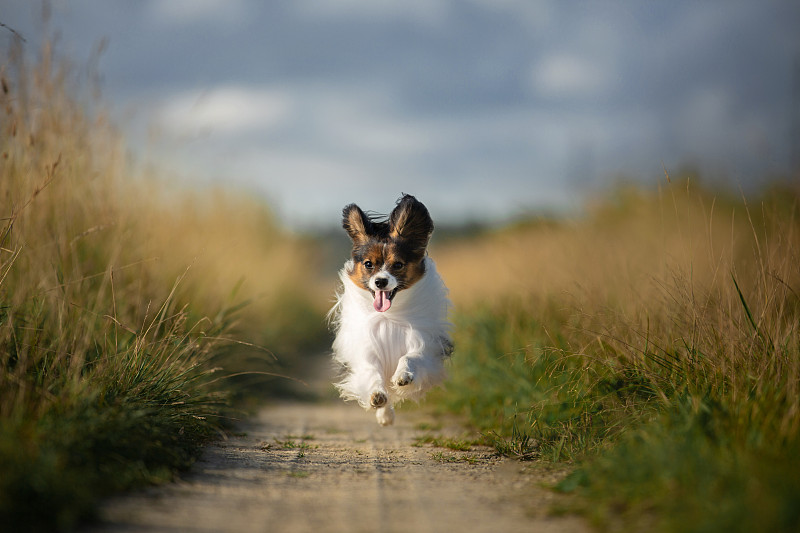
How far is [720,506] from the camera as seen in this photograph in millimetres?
2295

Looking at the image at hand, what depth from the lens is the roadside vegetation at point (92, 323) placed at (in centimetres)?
279

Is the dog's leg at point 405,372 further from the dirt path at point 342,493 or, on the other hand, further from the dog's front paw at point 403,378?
the dirt path at point 342,493

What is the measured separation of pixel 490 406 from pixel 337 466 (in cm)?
199

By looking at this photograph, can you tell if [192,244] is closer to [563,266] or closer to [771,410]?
[563,266]

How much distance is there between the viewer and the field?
102 inches

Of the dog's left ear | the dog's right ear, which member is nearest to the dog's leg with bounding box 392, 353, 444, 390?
the dog's left ear

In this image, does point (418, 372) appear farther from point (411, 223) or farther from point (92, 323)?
point (92, 323)

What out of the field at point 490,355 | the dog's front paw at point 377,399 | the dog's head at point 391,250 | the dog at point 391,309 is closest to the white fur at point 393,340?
the dog at point 391,309

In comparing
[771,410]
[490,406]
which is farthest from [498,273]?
[771,410]

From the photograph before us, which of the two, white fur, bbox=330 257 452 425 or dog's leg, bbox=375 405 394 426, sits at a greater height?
white fur, bbox=330 257 452 425

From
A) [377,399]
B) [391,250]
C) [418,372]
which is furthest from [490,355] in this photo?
[377,399]

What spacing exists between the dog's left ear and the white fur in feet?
0.84

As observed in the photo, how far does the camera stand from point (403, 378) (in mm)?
4469

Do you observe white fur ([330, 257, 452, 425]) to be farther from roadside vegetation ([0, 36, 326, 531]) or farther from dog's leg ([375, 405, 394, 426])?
roadside vegetation ([0, 36, 326, 531])
